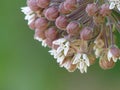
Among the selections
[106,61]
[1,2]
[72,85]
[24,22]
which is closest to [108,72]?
[72,85]

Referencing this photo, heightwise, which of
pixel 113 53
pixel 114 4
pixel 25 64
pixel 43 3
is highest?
pixel 43 3

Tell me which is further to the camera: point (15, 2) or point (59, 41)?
point (15, 2)

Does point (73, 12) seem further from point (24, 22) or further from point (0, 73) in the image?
point (0, 73)

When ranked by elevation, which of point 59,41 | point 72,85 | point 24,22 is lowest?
point 72,85

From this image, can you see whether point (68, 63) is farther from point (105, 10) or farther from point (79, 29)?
point (105, 10)

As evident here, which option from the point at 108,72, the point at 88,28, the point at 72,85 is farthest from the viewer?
the point at 72,85

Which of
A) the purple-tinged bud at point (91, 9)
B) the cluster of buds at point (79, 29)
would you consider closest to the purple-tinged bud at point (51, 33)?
the cluster of buds at point (79, 29)

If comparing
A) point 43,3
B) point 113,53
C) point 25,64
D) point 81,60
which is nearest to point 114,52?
point 113,53
